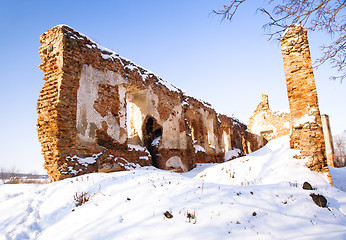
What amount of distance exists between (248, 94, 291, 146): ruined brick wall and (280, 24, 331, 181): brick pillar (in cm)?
1401

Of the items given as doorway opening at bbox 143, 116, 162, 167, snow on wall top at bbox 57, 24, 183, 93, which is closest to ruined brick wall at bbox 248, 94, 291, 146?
snow on wall top at bbox 57, 24, 183, 93

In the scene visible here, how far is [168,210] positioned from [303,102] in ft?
15.7

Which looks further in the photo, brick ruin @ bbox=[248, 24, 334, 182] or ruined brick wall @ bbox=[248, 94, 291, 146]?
ruined brick wall @ bbox=[248, 94, 291, 146]

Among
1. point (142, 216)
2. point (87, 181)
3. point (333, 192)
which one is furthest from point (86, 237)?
point (333, 192)

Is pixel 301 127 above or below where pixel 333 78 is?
below

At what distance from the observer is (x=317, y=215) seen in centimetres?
296

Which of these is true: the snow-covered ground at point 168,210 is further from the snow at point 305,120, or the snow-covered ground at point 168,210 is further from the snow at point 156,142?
the snow at point 156,142

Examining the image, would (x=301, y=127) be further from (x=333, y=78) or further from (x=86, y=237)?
(x=86, y=237)

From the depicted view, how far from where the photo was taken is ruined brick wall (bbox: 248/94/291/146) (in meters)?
19.1

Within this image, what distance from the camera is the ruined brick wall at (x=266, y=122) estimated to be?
19.1 meters

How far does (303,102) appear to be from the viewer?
5.98 metres

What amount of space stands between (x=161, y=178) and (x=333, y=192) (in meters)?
2.87

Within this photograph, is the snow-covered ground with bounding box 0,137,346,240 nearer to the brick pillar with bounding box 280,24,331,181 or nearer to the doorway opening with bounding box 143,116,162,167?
the brick pillar with bounding box 280,24,331,181

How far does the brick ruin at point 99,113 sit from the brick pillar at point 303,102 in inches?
193
